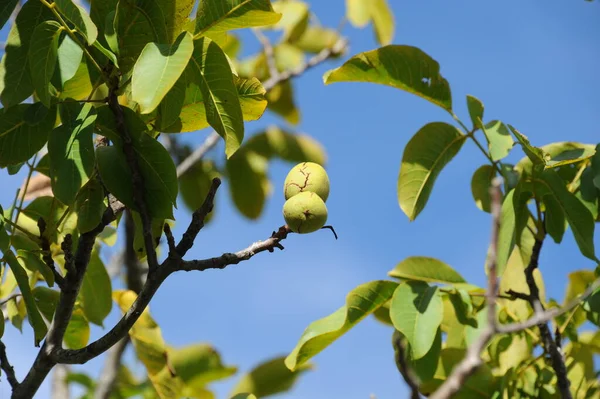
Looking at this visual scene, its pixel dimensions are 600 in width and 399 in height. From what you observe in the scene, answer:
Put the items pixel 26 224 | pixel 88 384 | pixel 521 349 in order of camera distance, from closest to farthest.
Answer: pixel 26 224, pixel 521 349, pixel 88 384

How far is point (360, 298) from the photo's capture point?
1.99 metres

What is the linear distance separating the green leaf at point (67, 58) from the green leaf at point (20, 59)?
10 centimetres

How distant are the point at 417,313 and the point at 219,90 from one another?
2.64ft

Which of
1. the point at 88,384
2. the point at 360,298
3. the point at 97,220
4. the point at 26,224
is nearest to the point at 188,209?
the point at 88,384

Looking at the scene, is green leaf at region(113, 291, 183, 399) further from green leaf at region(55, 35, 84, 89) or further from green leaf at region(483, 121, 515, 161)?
green leaf at region(483, 121, 515, 161)

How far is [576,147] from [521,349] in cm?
64

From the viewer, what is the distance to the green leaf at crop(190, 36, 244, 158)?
4.56ft

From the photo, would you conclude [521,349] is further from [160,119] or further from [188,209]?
[188,209]

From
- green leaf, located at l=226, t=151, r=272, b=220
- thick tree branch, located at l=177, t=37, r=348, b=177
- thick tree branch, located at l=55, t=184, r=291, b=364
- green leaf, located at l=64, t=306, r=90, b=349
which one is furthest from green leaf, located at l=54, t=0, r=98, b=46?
green leaf, located at l=226, t=151, r=272, b=220

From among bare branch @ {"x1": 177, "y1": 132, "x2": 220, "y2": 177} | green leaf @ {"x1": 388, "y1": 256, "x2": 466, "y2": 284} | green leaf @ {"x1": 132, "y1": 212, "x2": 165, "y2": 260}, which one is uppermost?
bare branch @ {"x1": 177, "y1": 132, "x2": 220, "y2": 177}

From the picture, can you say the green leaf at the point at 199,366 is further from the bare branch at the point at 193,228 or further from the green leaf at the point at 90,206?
the bare branch at the point at 193,228

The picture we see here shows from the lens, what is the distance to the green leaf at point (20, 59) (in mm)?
1504

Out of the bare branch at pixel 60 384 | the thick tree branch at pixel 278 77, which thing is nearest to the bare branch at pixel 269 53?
the thick tree branch at pixel 278 77

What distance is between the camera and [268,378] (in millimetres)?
2184
